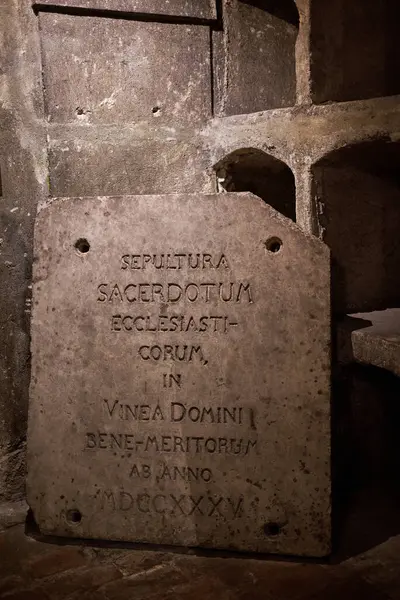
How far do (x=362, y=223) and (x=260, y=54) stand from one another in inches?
31.9

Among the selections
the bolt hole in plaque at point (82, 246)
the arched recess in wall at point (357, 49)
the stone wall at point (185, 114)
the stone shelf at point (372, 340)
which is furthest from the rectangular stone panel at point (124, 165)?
the stone shelf at point (372, 340)

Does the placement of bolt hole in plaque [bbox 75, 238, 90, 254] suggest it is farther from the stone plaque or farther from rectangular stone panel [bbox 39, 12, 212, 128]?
rectangular stone panel [bbox 39, 12, 212, 128]

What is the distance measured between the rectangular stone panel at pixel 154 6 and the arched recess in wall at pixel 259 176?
1.89 feet

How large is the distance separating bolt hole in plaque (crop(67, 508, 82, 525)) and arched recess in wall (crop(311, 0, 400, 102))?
5.69ft

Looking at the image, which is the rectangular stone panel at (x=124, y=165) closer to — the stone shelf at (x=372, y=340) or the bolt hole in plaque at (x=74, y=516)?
the stone shelf at (x=372, y=340)

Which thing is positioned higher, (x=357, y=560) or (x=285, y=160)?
(x=285, y=160)

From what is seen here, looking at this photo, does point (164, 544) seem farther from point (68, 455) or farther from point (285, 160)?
point (285, 160)

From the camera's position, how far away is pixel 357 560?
1.70 metres

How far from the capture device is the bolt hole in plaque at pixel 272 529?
172 centimetres

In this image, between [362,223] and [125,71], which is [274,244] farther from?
[125,71]

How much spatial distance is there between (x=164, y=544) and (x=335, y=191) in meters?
1.42

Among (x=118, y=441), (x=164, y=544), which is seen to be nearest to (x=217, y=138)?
(x=118, y=441)

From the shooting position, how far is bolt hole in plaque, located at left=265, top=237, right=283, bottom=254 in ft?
5.70

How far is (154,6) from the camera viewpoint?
2125 millimetres
